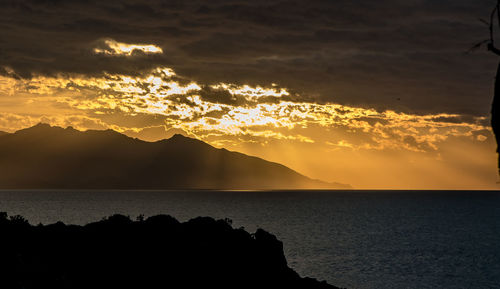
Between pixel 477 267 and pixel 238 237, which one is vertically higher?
pixel 238 237

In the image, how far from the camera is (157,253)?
36500 mm

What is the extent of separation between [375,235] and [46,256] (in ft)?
329

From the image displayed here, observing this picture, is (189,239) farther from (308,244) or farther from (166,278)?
(308,244)

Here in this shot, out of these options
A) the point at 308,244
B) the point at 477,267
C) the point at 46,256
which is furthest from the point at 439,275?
the point at 46,256

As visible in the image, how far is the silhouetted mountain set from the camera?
33.8m

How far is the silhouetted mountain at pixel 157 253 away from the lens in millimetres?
33750

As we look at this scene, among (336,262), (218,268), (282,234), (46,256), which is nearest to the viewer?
(46,256)

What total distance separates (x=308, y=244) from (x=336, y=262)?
2162 cm

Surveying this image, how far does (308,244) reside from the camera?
9912cm

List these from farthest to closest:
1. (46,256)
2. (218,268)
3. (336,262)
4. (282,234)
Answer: (282,234), (336,262), (218,268), (46,256)

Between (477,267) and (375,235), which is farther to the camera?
(375,235)

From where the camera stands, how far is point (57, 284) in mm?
24531

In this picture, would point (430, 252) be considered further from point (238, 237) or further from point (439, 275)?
point (238, 237)

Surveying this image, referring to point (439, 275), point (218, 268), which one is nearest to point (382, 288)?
point (439, 275)
